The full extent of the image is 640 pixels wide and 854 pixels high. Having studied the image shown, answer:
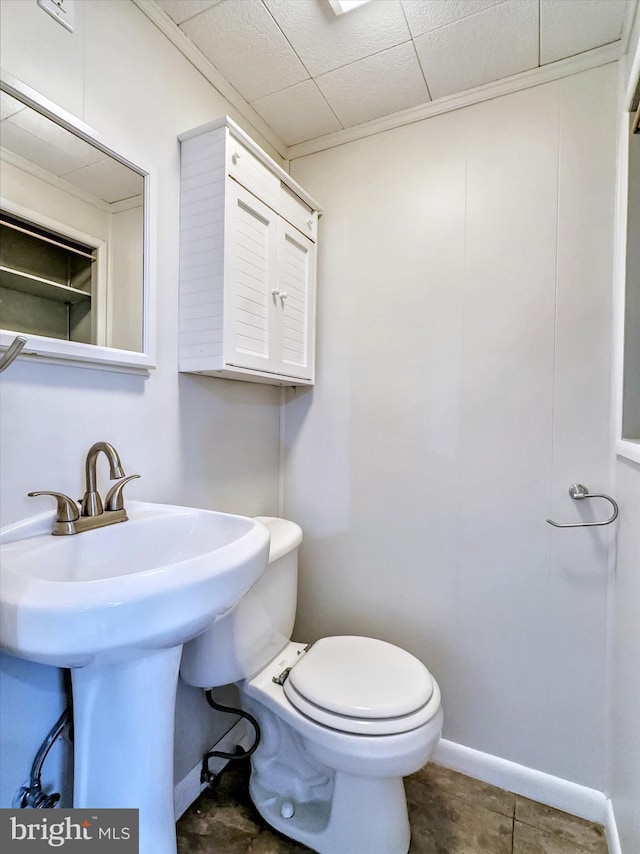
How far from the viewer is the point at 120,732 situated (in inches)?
32.8

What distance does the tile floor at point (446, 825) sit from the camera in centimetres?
112

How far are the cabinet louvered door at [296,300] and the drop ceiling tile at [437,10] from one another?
634 mm

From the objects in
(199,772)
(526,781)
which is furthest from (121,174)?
(526,781)

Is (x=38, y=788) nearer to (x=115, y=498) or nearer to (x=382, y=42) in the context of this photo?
(x=115, y=498)

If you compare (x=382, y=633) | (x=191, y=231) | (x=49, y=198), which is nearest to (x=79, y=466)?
(x=49, y=198)

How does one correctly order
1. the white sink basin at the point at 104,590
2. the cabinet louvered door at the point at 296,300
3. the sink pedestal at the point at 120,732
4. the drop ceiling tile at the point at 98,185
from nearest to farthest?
the white sink basin at the point at 104,590, the sink pedestal at the point at 120,732, the drop ceiling tile at the point at 98,185, the cabinet louvered door at the point at 296,300

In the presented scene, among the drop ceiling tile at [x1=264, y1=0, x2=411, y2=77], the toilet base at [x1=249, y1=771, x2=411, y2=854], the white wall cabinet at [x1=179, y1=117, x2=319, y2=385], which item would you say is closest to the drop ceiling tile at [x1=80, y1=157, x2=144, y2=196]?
the white wall cabinet at [x1=179, y1=117, x2=319, y2=385]

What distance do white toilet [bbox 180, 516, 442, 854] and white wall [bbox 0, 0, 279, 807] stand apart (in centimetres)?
26

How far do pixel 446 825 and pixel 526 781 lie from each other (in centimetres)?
31

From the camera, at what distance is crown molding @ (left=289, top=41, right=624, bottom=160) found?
3.99 ft

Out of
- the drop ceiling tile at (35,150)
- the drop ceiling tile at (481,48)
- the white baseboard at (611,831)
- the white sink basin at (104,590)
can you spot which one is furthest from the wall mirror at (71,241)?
the white baseboard at (611,831)

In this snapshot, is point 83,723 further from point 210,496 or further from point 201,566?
point 210,496

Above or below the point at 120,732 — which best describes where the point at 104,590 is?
above

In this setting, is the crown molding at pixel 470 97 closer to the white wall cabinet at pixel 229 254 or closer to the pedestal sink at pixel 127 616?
the white wall cabinet at pixel 229 254
